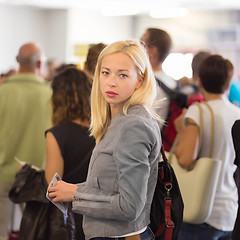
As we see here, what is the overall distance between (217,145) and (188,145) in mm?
164

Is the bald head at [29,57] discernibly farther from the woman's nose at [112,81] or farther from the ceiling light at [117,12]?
the ceiling light at [117,12]

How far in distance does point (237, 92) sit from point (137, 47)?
1928 mm

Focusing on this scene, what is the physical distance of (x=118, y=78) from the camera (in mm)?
1769

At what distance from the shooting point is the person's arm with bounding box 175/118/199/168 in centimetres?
266

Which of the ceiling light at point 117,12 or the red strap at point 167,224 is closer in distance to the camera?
the red strap at point 167,224

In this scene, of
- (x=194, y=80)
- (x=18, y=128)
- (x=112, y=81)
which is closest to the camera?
(x=112, y=81)

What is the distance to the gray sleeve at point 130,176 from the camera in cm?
165

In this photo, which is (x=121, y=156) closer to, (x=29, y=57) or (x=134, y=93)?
(x=134, y=93)

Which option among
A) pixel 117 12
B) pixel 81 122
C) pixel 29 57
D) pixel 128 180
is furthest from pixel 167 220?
pixel 117 12

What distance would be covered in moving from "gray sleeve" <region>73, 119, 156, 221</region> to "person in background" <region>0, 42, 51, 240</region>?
6.46ft

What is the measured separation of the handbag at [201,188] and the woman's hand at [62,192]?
3.37 feet

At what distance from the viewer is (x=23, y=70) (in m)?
3.81

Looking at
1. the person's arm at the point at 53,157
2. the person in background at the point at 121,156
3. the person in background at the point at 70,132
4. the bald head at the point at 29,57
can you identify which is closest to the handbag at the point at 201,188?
the person in background at the point at 70,132

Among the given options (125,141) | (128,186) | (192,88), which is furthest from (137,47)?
(192,88)
